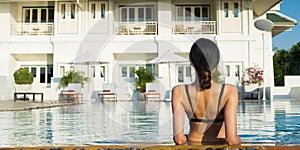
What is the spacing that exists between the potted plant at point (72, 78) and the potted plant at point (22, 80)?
1582 millimetres

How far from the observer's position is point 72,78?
18.1 metres

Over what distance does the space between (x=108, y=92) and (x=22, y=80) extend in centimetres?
453

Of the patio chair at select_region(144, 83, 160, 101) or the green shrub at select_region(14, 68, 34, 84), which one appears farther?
the green shrub at select_region(14, 68, 34, 84)

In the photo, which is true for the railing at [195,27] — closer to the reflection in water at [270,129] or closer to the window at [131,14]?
the window at [131,14]

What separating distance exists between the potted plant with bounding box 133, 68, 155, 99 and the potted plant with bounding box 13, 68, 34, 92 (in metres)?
5.60

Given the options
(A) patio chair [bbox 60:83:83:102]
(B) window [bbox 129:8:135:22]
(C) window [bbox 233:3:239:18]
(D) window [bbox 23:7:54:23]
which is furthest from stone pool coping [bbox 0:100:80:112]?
(C) window [bbox 233:3:239:18]

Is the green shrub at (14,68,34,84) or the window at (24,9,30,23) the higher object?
the window at (24,9,30,23)

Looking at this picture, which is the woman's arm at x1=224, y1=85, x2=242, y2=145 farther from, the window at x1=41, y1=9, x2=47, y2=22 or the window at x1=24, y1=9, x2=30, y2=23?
the window at x1=24, y1=9, x2=30, y2=23

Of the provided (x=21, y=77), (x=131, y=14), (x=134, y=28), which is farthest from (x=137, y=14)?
(x=21, y=77)

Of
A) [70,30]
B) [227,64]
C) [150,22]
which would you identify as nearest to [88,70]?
[70,30]

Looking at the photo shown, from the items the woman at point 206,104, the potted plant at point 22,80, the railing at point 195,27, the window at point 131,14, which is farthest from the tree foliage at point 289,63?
the woman at point 206,104

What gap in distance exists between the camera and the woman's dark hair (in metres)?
1.86

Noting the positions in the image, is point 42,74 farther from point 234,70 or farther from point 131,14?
point 234,70

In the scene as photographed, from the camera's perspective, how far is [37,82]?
19.3m
